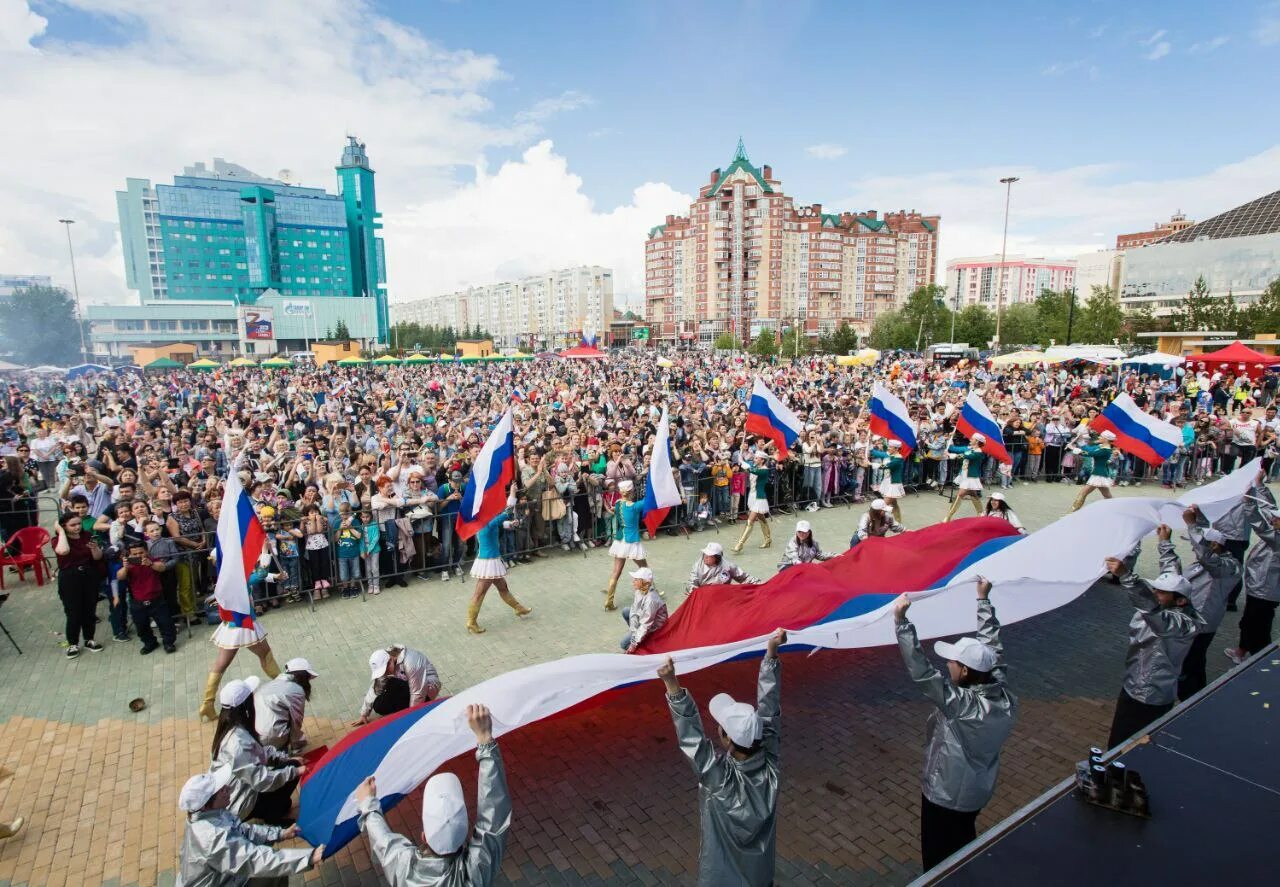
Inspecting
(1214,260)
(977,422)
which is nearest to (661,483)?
(977,422)

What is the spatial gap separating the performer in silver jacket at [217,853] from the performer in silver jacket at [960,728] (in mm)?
3313

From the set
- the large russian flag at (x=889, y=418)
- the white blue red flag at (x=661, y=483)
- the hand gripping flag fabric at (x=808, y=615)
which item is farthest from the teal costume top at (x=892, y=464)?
the white blue red flag at (x=661, y=483)

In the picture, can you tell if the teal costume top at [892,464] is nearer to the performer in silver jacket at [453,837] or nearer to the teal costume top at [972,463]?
the teal costume top at [972,463]

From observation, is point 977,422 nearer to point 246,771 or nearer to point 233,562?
point 233,562

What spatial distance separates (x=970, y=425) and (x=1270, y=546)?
6523 millimetres

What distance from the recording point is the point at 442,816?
2.75m

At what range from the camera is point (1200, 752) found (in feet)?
11.0

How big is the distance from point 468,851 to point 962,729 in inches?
107

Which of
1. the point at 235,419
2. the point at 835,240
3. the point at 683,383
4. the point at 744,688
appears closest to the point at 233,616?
the point at 744,688

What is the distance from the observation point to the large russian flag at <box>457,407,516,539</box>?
810 centimetres

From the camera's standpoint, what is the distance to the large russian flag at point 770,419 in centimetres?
1183

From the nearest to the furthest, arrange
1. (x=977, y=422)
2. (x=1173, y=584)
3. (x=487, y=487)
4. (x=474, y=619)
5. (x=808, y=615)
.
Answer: (x=1173, y=584) < (x=808, y=615) < (x=487, y=487) < (x=474, y=619) < (x=977, y=422)

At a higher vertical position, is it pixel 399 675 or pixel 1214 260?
pixel 1214 260

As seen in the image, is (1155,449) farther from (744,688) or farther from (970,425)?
(744,688)
